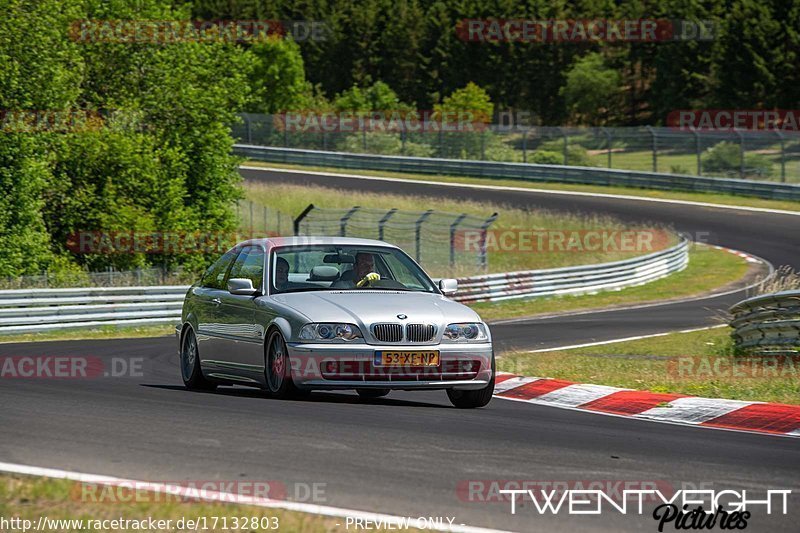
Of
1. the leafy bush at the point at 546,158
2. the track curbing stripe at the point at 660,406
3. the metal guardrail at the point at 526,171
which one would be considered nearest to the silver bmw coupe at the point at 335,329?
the track curbing stripe at the point at 660,406

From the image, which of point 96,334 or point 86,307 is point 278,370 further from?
point 86,307

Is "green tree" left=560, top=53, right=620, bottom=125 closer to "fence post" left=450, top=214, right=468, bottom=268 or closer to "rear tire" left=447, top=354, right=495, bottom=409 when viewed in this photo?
"fence post" left=450, top=214, right=468, bottom=268

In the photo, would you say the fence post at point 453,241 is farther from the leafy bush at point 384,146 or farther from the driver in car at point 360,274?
the leafy bush at point 384,146

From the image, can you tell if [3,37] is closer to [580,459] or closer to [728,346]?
[728,346]

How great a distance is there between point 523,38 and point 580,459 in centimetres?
9259

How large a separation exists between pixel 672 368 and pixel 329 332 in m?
6.36

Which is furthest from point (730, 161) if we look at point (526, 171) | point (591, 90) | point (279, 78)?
point (591, 90)

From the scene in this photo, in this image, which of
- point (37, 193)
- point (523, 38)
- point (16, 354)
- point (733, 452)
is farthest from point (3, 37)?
point (523, 38)

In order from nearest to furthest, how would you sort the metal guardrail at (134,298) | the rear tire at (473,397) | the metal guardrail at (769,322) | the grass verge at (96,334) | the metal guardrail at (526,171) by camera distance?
the rear tire at (473,397) → the metal guardrail at (769,322) → the grass verge at (96,334) → the metal guardrail at (134,298) → the metal guardrail at (526,171)

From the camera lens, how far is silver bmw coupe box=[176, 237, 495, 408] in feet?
33.3

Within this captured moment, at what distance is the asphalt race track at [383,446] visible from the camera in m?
6.43

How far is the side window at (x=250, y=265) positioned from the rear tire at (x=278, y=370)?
2.69ft

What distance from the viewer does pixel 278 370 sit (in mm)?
10531

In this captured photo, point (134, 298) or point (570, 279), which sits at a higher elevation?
point (134, 298)
